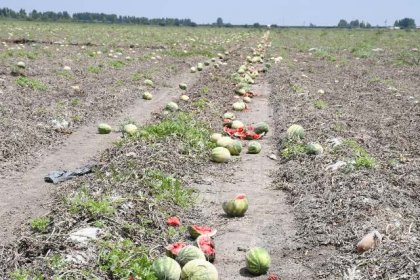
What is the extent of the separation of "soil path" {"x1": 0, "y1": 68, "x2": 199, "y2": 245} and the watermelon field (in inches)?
1.4

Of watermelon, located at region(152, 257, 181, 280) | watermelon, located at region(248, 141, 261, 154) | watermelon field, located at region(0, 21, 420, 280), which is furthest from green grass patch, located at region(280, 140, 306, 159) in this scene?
watermelon, located at region(152, 257, 181, 280)

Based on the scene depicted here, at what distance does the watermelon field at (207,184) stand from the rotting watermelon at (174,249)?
0.04 meters

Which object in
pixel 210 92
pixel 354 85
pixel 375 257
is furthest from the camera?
pixel 354 85

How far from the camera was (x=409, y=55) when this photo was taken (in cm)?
2889

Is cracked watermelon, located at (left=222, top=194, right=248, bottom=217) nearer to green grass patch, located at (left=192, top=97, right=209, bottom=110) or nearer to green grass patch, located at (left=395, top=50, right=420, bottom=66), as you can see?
green grass patch, located at (left=192, top=97, right=209, bottom=110)

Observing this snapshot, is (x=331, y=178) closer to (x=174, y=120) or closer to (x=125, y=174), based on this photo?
(x=125, y=174)

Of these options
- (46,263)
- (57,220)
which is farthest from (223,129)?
(46,263)

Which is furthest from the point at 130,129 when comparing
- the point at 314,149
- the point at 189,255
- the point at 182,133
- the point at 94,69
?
the point at 94,69

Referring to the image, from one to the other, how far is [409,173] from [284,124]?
4082 millimetres

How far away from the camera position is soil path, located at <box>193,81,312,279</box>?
5547 millimetres

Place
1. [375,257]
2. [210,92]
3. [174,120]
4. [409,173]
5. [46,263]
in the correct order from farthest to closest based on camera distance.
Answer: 1. [210,92]
2. [174,120]
3. [409,173]
4. [375,257]
5. [46,263]

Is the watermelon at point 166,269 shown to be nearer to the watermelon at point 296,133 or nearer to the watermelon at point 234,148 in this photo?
the watermelon at point 234,148

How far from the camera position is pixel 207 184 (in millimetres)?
8062

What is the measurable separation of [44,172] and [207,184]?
305 centimetres
